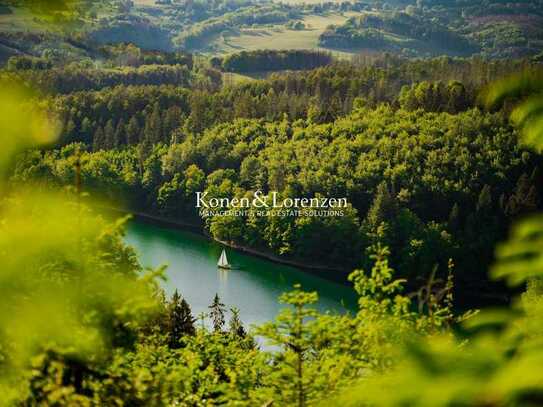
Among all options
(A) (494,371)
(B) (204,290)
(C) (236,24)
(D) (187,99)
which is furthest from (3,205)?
(C) (236,24)

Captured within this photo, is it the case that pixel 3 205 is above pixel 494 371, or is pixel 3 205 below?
below

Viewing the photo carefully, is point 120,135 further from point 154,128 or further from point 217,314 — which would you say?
point 217,314

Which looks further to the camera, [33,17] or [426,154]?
[426,154]

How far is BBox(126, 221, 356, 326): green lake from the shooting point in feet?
92.7

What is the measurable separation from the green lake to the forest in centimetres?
99

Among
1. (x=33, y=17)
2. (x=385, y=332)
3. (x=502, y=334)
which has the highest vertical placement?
(x=33, y=17)

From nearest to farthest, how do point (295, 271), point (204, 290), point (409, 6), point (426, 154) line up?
point (204, 290), point (295, 271), point (426, 154), point (409, 6)

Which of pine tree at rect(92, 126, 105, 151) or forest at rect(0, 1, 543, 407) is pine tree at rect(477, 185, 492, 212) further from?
pine tree at rect(92, 126, 105, 151)

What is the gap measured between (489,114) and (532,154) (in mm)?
3548

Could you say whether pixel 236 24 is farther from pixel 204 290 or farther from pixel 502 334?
pixel 502 334

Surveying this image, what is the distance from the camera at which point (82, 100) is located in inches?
2200

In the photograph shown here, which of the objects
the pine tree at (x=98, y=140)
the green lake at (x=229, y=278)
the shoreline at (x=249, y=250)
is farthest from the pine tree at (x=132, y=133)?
the green lake at (x=229, y=278)

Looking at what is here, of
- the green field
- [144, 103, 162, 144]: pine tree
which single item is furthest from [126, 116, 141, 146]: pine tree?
the green field

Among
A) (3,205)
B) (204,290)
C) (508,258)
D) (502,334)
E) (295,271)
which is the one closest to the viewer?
(502,334)
